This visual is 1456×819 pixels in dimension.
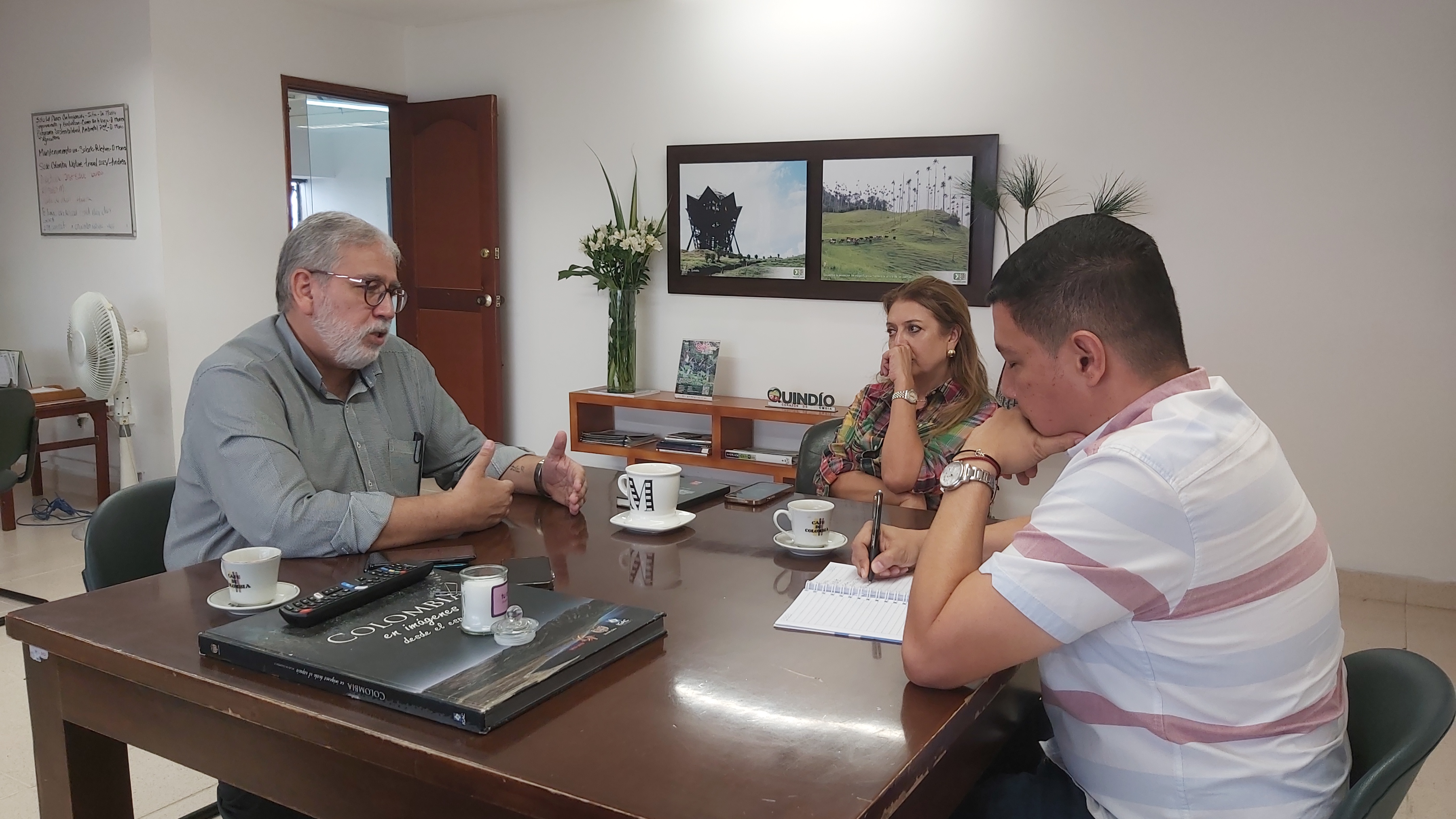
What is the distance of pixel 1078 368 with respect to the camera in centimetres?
121

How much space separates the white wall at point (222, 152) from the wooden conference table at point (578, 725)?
378cm

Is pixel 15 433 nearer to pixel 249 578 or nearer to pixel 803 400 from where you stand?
pixel 803 400

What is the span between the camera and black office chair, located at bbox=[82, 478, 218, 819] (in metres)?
1.75

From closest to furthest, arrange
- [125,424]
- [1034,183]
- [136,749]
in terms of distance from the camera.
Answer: [136,749] < [1034,183] < [125,424]

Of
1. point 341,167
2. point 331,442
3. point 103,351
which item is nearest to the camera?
point 331,442

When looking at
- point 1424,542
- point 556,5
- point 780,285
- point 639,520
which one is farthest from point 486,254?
point 1424,542

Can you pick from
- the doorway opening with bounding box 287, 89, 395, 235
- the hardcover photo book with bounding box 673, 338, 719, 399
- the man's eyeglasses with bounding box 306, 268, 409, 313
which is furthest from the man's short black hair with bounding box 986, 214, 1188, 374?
the doorway opening with bounding box 287, 89, 395, 235

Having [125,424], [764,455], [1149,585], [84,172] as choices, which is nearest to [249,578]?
[1149,585]

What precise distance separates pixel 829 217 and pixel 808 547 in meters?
3.20

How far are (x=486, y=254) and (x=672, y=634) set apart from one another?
14.9 feet

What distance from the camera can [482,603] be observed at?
48.0 inches

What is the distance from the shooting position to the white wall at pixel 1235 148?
3.69m

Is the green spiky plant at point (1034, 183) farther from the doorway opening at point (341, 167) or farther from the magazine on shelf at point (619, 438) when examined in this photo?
the doorway opening at point (341, 167)

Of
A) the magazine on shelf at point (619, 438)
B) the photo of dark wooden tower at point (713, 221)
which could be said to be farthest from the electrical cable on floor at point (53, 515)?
the photo of dark wooden tower at point (713, 221)
